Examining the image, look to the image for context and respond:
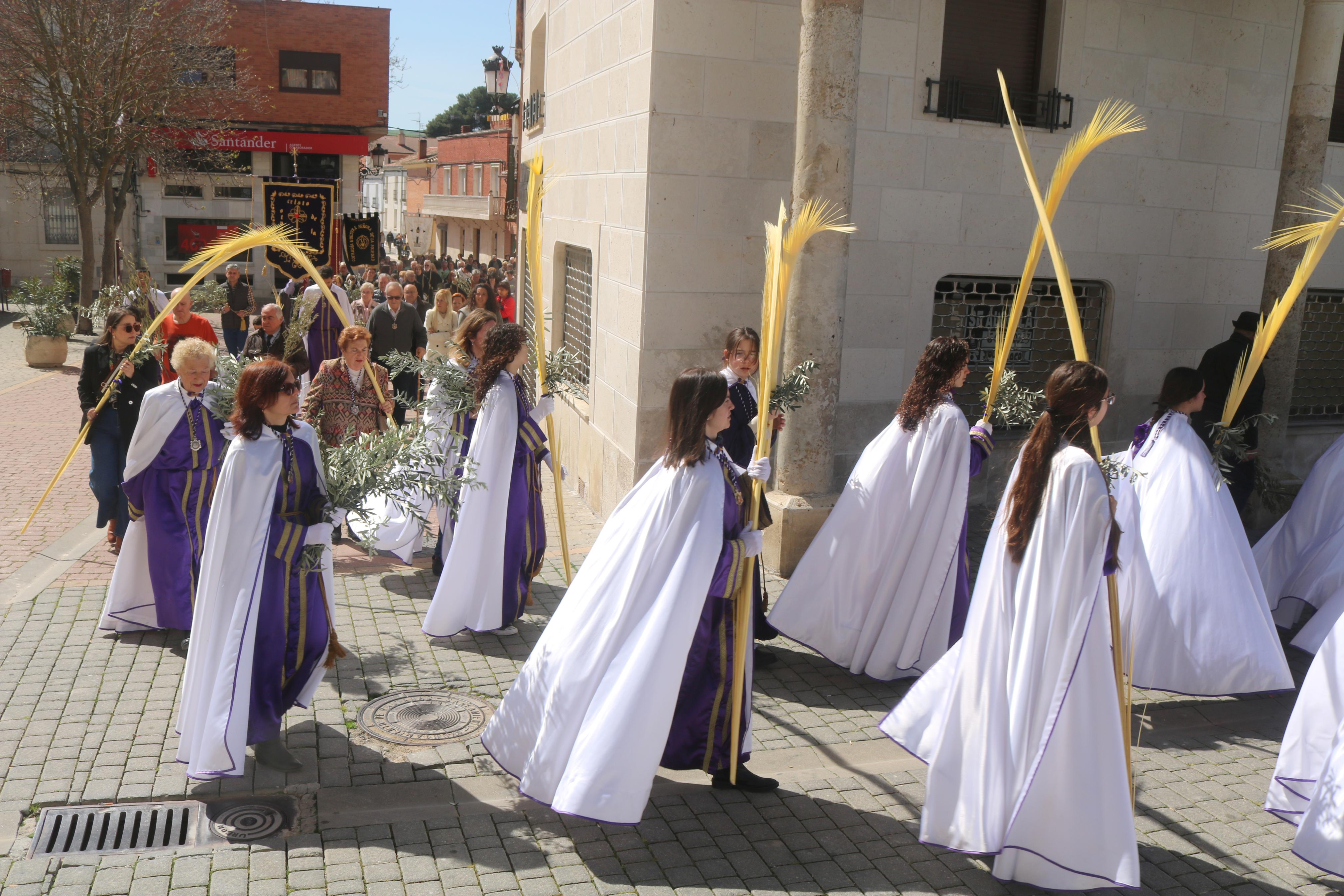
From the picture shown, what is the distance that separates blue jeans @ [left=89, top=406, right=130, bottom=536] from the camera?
7.28m

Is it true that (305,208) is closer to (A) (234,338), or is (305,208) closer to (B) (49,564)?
(A) (234,338)

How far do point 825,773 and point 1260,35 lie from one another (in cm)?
798

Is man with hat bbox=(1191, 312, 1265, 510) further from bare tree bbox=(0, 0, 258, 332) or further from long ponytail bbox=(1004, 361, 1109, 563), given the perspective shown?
bare tree bbox=(0, 0, 258, 332)

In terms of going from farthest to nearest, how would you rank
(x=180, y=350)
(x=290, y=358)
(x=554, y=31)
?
(x=554, y=31)
(x=290, y=358)
(x=180, y=350)

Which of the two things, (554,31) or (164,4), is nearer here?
(554,31)

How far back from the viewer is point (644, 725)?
4.14 m

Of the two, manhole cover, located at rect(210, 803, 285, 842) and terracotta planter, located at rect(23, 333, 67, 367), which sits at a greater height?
terracotta planter, located at rect(23, 333, 67, 367)

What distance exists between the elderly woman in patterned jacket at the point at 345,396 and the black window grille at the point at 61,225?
3112cm

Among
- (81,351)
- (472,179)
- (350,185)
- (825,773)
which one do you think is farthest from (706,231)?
(472,179)

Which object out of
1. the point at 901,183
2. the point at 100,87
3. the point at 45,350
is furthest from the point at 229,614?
the point at 100,87

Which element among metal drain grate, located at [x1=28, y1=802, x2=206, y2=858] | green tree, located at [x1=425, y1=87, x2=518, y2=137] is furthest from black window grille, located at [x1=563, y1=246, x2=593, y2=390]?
green tree, located at [x1=425, y1=87, x2=518, y2=137]

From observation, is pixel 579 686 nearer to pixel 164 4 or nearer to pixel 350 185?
pixel 164 4

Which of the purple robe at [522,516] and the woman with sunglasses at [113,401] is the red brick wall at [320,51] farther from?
the purple robe at [522,516]

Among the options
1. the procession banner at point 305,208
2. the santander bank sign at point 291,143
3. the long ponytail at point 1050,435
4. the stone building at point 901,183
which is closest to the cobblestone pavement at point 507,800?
the long ponytail at point 1050,435
